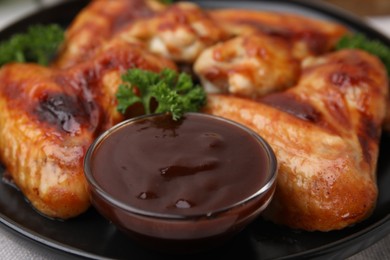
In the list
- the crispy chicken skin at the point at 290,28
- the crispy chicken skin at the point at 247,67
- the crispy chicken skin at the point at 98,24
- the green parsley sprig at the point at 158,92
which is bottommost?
the crispy chicken skin at the point at 290,28

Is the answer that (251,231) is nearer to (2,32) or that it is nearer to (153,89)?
(153,89)

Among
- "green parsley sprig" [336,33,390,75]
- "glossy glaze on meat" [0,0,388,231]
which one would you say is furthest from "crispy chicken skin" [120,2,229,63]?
"green parsley sprig" [336,33,390,75]

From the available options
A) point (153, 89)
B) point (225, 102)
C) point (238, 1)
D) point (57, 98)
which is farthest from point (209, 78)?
point (238, 1)

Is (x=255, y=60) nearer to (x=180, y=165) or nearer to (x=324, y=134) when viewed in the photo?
(x=324, y=134)

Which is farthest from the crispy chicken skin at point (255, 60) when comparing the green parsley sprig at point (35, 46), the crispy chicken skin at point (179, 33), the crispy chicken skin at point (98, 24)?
the green parsley sprig at point (35, 46)

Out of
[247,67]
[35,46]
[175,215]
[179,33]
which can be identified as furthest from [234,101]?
[35,46]

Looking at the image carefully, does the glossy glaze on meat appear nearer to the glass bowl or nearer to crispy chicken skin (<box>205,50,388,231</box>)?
crispy chicken skin (<box>205,50,388,231</box>)

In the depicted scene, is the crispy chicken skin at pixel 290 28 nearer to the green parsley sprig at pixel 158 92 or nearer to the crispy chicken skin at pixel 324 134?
the crispy chicken skin at pixel 324 134

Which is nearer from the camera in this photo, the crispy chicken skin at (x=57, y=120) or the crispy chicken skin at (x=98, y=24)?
the crispy chicken skin at (x=57, y=120)

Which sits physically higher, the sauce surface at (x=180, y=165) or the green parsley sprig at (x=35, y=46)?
the sauce surface at (x=180, y=165)
